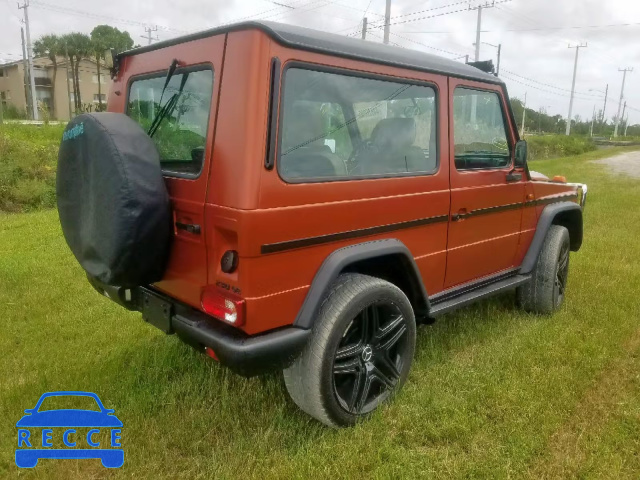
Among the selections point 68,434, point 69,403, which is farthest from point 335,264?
point 69,403

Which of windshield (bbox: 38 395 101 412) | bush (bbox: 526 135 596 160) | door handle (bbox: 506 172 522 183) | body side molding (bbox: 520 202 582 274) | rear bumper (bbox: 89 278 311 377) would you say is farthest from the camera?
bush (bbox: 526 135 596 160)

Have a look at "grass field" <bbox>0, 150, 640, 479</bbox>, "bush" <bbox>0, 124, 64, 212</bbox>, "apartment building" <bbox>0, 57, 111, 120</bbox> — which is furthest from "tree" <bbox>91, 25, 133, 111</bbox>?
"grass field" <bbox>0, 150, 640, 479</bbox>

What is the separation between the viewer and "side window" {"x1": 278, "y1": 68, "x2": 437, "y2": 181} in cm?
248

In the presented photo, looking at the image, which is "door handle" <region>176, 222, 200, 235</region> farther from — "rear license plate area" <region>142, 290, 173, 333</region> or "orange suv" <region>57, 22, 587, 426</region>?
"rear license plate area" <region>142, 290, 173, 333</region>

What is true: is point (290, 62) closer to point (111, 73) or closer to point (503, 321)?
point (111, 73)

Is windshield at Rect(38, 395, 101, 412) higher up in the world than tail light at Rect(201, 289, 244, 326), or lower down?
lower down

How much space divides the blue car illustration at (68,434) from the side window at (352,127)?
166 cm

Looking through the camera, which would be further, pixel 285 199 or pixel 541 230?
pixel 541 230

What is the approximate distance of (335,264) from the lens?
2574 millimetres

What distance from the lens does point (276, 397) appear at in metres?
3.11

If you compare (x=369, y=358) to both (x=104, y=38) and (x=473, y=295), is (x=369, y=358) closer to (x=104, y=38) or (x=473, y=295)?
(x=473, y=295)

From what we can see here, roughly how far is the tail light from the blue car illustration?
89 cm

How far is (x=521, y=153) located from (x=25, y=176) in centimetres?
1032

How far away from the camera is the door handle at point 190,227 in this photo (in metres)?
2.48
